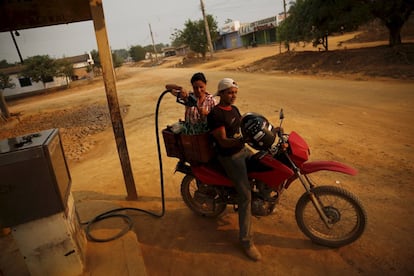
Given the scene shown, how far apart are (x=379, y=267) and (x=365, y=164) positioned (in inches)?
100

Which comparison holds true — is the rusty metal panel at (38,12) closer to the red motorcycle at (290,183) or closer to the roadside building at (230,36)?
the red motorcycle at (290,183)

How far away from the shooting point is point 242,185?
10.3ft

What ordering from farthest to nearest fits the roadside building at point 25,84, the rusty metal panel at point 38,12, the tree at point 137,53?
the tree at point 137,53
the roadside building at point 25,84
the rusty metal panel at point 38,12

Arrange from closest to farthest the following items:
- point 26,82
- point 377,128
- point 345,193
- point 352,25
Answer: point 345,193 < point 377,128 < point 352,25 < point 26,82

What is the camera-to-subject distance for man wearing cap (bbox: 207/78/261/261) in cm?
294

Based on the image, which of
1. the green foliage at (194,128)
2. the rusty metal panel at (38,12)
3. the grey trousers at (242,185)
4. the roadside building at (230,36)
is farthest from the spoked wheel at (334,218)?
the roadside building at (230,36)

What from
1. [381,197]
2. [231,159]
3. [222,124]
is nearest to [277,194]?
[231,159]

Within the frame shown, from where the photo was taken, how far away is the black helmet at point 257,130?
279 centimetres

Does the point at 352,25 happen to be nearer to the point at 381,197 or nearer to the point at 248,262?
the point at 381,197

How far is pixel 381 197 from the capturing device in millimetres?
3910

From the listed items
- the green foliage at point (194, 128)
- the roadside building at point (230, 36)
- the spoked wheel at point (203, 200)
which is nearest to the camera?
the green foliage at point (194, 128)

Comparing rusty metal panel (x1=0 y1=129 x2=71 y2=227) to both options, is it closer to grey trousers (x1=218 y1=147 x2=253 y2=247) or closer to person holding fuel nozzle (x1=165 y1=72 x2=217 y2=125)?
person holding fuel nozzle (x1=165 y1=72 x2=217 y2=125)

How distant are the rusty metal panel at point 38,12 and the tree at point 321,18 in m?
15.9

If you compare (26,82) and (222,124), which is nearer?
(222,124)
